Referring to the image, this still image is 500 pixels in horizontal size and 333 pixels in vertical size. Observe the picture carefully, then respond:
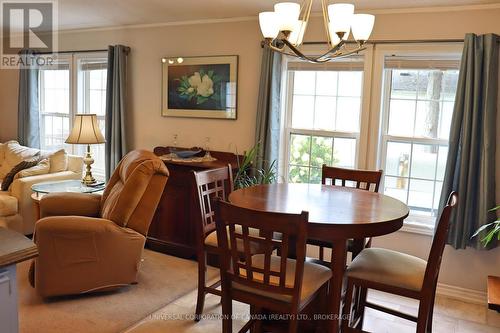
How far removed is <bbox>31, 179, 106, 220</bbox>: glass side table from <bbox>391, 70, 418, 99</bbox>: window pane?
107 inches

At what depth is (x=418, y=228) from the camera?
3.55 metres

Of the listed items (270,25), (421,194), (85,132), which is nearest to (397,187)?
(421,194)

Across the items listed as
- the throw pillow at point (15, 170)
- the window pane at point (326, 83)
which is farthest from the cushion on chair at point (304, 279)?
the throw pillow at point (15, 170)

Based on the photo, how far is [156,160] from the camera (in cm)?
315

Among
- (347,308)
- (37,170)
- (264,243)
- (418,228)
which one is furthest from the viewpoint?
(37,170)

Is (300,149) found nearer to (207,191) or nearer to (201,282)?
(207,191)

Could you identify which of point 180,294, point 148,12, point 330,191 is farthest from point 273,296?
point 148,12

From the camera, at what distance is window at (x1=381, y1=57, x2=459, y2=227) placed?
3484 millimetres

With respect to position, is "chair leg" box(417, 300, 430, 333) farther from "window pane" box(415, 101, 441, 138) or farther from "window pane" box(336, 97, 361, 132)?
"window pane" box(336, 97, 361, 132)

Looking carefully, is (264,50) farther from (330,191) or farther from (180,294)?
(180,294)

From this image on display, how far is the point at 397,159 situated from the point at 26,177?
142 inches

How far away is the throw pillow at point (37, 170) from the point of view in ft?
14.9

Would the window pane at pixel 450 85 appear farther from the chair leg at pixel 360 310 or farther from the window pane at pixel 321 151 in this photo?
the chair leg at pixel 360 310

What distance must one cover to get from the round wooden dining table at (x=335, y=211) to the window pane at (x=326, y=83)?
119cm
